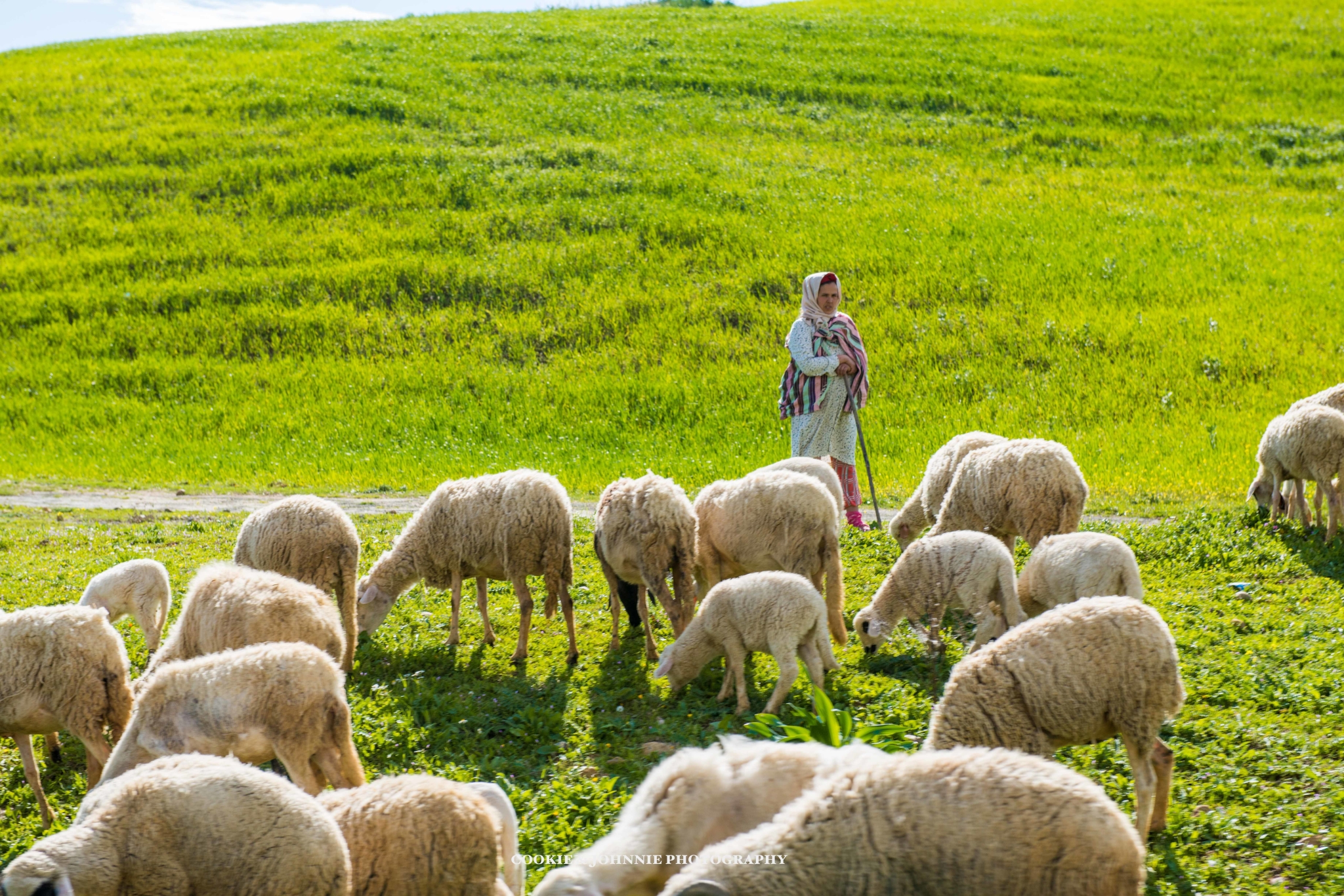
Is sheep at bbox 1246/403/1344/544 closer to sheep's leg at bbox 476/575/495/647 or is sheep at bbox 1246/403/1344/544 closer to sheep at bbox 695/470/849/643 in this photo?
sheep at bbox 695/470/849/643

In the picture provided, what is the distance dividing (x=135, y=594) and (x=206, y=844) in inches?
202

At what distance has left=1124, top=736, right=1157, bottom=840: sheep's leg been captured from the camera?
5121mm

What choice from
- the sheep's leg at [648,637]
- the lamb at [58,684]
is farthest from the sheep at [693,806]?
the sheep's leg at [648,637]

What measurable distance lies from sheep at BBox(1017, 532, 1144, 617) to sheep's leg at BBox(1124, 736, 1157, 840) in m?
1.74

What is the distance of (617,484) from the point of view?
846 cm

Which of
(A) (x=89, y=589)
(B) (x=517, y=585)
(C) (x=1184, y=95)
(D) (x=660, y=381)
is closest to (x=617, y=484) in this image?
(B) (x=517, y=585)

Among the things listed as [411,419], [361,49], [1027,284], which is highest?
[361,49]

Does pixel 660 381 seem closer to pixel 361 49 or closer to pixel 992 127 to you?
pixel 992 127

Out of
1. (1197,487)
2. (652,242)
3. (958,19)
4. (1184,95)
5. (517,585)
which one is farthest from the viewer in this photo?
(958,19)

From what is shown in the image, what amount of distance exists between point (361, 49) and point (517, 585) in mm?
33310

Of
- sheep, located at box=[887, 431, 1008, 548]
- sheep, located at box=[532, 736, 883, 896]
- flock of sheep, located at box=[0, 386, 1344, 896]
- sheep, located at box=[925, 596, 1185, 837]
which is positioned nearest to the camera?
flock of sheep, located at box=[0, 386, 1344, 896]

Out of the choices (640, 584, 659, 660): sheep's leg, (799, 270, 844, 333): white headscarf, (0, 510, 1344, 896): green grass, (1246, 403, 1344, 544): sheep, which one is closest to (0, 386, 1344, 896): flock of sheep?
(640, 584, 659, 660): sheep's leg

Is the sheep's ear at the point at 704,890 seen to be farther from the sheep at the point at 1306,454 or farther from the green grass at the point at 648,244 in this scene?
the green grass at the point at 648,244

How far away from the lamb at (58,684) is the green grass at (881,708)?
448 millimetres
